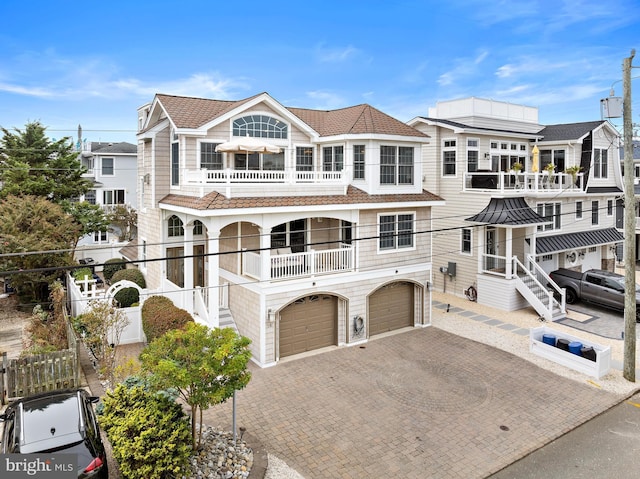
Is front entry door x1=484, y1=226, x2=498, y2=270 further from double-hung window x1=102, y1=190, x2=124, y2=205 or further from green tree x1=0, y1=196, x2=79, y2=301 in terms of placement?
double-hung window x1=102, y1=190, x2=124, y2=205

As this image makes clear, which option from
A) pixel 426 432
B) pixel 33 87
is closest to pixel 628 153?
pixel 426 432

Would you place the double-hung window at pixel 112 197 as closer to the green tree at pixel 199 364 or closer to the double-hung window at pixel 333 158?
the double-hung window at pixel 333 158

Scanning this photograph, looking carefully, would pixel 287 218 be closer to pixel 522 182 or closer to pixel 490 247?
pixel 490 247

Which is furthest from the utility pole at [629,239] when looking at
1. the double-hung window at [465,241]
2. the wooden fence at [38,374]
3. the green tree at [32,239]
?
the green tree at [32,239]

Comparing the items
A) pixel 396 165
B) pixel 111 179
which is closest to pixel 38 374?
pixel 396 165

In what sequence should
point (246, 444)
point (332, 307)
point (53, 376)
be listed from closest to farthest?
point (246, 444)
point (53, 376)
point (332, 307)

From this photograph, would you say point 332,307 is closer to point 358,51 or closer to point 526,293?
point 526,293
